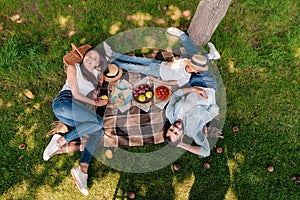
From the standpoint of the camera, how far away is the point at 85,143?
3943 mm

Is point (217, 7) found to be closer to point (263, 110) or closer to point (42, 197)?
point (263, 110)

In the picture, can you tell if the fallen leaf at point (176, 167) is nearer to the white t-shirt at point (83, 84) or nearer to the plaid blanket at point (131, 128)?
the plaid blanket at point (131, 128)

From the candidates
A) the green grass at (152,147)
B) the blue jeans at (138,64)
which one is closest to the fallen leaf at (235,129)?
the green grass at (152,147)

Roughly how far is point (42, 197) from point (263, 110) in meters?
3.97

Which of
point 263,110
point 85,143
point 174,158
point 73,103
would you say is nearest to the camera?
point 73,103

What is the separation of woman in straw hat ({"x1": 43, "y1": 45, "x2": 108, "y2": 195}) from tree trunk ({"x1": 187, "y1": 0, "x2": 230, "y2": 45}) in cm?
166

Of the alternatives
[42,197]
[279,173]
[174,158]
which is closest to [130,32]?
[174,158]

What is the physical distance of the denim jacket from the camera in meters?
3.86

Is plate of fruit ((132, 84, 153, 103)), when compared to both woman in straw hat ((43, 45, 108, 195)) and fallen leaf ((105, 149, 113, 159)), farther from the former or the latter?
fallen leaf ((105, 149, 113, 159))

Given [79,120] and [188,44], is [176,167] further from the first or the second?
[188,44]

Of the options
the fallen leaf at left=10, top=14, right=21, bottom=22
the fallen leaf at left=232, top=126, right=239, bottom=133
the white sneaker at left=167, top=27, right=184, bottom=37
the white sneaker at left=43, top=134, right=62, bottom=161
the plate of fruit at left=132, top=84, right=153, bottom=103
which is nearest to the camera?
the white sneaker at left=43, top=134, right=62, bottom=161

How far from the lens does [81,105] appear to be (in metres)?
3.76

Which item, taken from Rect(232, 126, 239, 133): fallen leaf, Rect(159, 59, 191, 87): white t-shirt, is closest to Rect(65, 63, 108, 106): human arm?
Rect(159, 59, 191, 87): white t-shirt

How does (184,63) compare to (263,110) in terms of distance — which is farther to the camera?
(263,110)
